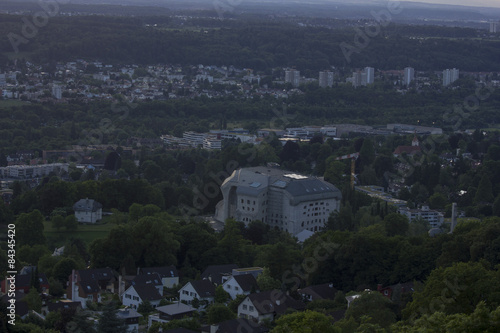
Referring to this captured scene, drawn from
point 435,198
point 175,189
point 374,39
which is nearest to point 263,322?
point 175,189

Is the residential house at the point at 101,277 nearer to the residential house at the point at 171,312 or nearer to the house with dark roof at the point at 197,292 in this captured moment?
the house with dark roof at the point at 197,292

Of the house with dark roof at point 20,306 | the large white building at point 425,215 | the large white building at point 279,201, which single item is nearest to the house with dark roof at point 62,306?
the house with dark roof at point 20,306

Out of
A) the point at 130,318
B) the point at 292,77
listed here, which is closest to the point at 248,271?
the point at 130,318

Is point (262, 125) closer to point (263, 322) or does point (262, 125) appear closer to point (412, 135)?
point (412, 135)

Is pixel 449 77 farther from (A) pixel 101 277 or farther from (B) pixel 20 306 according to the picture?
(B) pixel 20 306

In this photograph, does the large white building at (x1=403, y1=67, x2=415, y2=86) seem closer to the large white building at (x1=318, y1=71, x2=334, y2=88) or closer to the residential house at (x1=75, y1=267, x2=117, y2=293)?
the large white building at (x1=318, y1=71, x2=334, y2=88)
